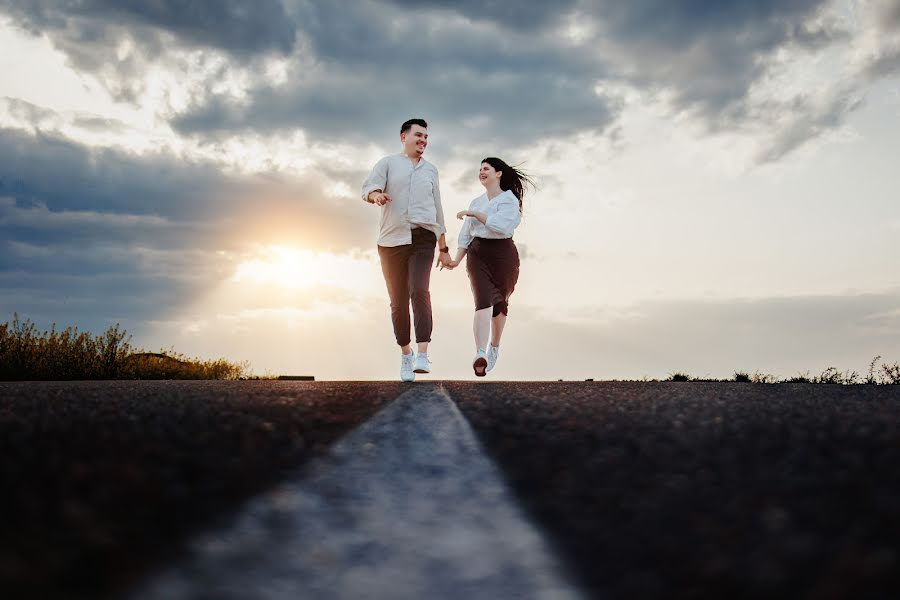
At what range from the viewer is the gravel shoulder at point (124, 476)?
129cm

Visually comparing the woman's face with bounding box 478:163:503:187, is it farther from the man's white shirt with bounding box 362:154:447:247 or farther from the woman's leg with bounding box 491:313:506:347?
the woman's leg with bounding box 491:313:506:347

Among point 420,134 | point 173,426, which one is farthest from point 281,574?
point 420,134

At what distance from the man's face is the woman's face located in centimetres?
85

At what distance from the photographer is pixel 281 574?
1334 mm

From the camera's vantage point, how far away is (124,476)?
1.78 meters

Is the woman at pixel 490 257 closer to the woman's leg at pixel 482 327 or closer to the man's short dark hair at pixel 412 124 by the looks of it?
the woman's leg at pixel 482 327

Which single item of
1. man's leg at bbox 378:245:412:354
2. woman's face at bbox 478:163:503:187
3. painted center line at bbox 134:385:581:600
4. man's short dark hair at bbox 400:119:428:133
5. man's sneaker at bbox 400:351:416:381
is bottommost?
painted center line at bbox 134:385:581:600

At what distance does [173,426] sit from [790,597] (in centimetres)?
196

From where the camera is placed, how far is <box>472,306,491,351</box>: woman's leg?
8.19m

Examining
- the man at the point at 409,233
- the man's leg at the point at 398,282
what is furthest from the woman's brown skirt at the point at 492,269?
the man's leg at the point at 398,282

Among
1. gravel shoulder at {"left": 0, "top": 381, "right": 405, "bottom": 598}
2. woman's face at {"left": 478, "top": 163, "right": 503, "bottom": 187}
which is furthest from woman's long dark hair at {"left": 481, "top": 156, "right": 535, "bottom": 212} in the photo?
gravel shoulder at {"left": 0, "top": 381, "right": 405, "bottom": 598}

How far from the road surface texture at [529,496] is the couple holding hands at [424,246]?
200 inches

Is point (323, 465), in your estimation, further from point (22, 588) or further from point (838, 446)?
point (838, 446)

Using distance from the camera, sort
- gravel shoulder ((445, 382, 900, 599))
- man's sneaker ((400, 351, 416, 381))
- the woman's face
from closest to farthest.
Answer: gravel shoulder ((445, 382, 900, 599)), man's sneaker ((400, 351, 416, 381)), the woman's face
